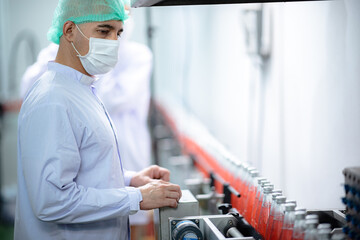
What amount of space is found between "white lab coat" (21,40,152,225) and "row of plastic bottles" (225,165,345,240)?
55.5 inches

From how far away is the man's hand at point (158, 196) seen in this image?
1379 millimetres

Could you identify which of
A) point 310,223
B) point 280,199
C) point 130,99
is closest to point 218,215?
point 280,199

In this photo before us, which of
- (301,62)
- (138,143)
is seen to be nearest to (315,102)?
(301,62)

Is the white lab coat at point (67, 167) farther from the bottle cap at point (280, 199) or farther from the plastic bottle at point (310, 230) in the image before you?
the plastic bottle at point (310, 230)

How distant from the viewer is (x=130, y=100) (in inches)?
115

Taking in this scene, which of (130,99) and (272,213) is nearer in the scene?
(272,213)

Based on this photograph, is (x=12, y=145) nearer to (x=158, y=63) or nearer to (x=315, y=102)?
(x=158, y=63)

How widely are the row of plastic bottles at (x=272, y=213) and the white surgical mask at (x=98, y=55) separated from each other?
0.63m

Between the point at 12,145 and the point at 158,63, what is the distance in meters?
2.46

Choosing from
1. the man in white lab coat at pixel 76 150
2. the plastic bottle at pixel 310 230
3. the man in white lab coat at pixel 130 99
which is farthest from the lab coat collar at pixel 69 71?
the man in white lab coat at pixel 130 99

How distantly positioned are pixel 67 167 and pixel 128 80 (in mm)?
1697

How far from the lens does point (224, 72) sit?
3740 millimetres

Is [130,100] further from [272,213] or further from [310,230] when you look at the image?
[310,230]

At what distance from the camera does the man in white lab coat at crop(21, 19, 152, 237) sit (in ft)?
9.42
